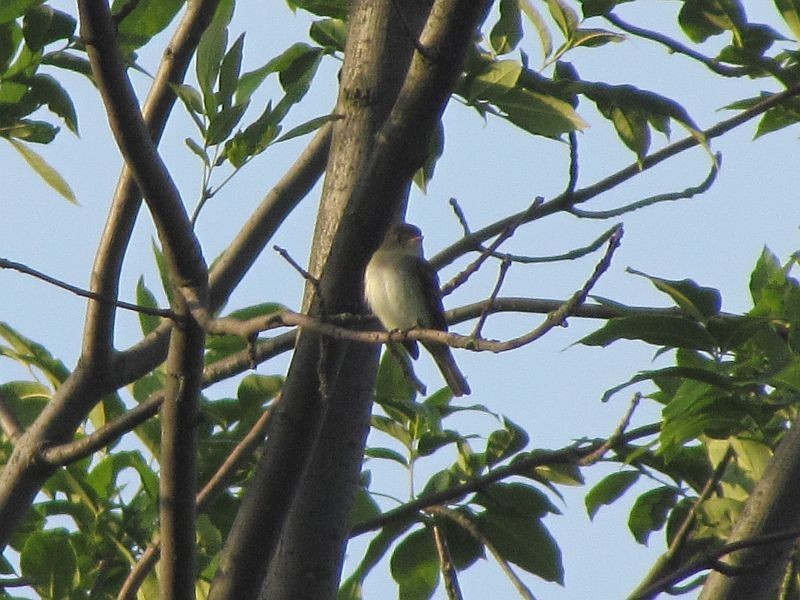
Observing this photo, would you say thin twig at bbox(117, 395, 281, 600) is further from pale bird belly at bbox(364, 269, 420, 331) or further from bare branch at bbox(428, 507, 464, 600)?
pale bird belly at bbox(364, 269, 420, 331)

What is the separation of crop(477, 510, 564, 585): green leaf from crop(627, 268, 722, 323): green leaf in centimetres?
92

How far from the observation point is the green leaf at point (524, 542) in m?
3.77

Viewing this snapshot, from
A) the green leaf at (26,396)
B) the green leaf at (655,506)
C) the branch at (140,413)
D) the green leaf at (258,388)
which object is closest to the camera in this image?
the branch at (140,413)

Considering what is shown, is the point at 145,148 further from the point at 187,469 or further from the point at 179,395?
the point at 187,469

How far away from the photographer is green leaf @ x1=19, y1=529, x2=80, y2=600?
3691 mm

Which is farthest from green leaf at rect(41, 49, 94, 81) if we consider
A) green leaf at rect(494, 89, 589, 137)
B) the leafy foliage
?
green leaf at rect(494, 89, 589, 137)

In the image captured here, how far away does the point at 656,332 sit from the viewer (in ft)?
10.2

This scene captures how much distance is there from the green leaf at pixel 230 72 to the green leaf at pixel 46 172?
4.04 feet

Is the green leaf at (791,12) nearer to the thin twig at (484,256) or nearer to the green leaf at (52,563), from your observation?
the thin twig at (484,256)

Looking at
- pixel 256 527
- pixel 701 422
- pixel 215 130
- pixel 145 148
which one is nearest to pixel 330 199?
pixel 215 130

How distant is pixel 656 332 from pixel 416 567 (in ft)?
4.11

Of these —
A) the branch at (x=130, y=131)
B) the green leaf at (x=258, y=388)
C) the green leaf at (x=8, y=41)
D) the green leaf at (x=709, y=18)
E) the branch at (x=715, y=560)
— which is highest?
the green leaf at (x=709, y=18)

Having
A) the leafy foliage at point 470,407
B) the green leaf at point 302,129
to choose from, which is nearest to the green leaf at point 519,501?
the leafy foliage at point 470,407

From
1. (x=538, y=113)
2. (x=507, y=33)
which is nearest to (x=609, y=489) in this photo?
(x=538, y=113)
